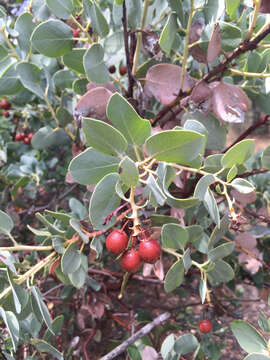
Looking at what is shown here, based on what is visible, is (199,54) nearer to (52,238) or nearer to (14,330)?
(52,238)

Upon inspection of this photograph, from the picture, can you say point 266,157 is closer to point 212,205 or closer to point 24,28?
point 212,205

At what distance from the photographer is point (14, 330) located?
696mm

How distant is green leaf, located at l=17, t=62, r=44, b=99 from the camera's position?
99cm

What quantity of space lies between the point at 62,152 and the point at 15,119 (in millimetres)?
434

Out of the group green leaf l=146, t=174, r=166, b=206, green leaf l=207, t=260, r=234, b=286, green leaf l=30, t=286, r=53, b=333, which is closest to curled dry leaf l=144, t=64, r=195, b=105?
green leaf l=146, t=174, r=166, b=206

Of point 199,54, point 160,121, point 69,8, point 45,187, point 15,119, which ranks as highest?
point 69,8

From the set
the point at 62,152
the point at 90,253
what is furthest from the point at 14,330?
the point at 62,152

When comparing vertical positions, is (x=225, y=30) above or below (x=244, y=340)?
above

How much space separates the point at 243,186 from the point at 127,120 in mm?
257

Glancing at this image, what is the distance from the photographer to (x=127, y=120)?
2.08ft

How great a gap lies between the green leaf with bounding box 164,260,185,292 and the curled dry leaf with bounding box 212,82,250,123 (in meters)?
0.34

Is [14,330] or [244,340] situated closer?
[14,330]

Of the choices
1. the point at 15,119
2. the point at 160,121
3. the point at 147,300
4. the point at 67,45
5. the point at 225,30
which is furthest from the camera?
the point at 147,300

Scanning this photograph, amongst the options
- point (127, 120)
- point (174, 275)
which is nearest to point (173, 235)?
point (174, 275)
